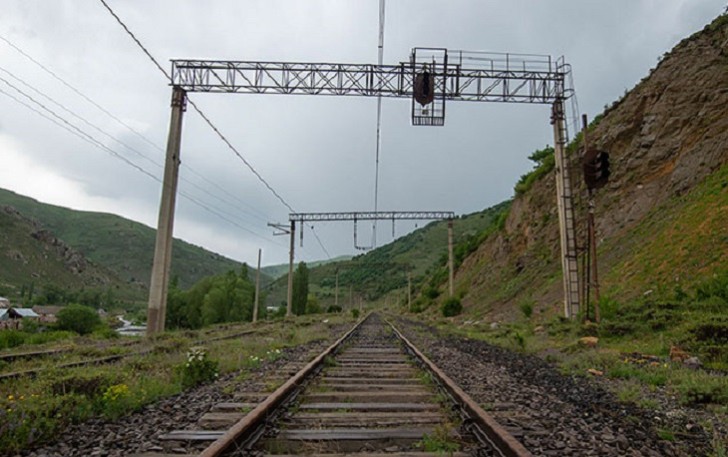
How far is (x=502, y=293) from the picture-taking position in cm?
3238

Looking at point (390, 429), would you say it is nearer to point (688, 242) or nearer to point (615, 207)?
point (688, 242)

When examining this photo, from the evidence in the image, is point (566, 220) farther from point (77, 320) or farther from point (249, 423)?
point (77, 320)

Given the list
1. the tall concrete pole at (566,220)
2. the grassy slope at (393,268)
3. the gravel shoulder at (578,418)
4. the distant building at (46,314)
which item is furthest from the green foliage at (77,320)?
the grassy slope at (393,268)

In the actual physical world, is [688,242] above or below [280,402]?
above

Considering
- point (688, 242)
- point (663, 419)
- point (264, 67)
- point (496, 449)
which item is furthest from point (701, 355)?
point (264, 67)

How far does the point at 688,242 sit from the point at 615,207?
9727mm

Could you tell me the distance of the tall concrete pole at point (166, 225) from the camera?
54.7ft

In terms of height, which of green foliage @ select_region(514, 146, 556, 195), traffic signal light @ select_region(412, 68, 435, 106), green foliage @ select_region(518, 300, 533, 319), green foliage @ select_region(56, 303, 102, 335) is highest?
green foliage @ select_region(514, 146, 556, 195)

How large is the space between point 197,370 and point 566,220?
14.6m

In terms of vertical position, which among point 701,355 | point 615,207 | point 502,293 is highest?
point 615,207

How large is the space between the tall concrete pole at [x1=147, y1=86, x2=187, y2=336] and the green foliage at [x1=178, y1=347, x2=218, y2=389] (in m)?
9.70

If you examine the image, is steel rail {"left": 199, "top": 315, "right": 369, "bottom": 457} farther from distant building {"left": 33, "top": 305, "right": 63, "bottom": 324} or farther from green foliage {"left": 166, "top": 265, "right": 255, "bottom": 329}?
green foliage {"left": 166, "top": 265, "right": 255, "bottom": 329}

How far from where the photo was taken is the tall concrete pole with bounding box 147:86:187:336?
657 inches

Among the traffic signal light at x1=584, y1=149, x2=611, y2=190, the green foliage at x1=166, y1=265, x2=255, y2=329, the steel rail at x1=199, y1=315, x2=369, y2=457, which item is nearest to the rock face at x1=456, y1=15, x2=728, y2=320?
the traffic signal light at x1=584, y1=149, x2=611, y2=190
